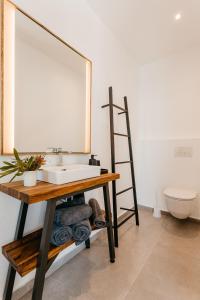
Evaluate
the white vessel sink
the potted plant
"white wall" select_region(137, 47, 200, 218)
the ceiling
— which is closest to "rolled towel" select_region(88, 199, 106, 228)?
the white vessel sink

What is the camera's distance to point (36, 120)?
134 centimetres

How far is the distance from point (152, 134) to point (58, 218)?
2.09 metres

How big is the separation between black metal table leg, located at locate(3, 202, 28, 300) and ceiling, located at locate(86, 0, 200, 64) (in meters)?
2.01

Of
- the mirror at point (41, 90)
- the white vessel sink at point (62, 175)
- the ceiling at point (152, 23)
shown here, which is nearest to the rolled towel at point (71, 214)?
the white vessel sink at point (62, 175)

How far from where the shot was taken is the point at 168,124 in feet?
8.69

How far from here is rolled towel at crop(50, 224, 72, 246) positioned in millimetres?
1121

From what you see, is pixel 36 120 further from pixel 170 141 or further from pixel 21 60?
pixel 170 141

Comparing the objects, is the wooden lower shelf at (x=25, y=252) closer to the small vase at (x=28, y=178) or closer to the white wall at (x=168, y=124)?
the small vase at (x=28, y=178)

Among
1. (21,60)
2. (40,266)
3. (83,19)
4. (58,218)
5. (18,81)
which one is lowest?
(40,266)

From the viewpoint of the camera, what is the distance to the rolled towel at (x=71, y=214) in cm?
123

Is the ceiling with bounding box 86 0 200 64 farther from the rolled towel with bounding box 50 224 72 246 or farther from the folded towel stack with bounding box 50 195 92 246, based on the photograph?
the rolled towel with bounding box 50 224 72 246

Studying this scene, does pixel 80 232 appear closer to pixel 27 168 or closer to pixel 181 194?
pixel 27 168

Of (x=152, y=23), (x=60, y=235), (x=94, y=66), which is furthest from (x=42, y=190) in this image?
(x=152, y=23)

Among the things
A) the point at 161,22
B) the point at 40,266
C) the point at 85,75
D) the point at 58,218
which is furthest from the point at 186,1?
the point at 40,266
